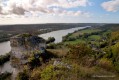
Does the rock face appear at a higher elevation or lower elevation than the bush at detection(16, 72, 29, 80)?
higher

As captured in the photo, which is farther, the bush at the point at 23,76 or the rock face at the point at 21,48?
the rock face at the point at 21,48

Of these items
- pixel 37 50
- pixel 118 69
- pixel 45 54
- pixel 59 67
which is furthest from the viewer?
pixel 118 69

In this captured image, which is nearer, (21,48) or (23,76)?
(23,76)

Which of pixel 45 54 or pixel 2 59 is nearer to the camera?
pixel 45 54

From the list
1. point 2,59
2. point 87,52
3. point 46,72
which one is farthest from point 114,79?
point 2,59

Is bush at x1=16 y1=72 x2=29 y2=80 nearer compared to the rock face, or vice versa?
bush at x1=16 y1=72 x2=29 y2=80

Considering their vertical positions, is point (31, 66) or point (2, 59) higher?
point (31, 66)

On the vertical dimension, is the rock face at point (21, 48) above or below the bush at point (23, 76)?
above

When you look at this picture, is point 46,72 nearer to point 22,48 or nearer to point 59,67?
point 59,67

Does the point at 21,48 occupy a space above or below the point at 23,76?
above

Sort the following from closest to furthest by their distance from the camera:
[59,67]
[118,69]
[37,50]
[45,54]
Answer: [59,67] < [37,50] < [45,54] < [118,69]

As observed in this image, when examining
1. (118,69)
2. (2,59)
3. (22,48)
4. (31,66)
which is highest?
(22,48)
